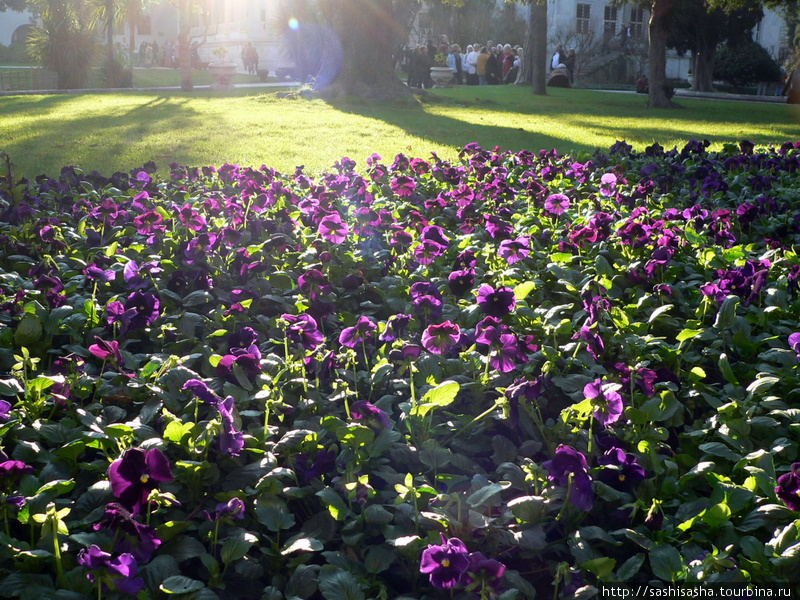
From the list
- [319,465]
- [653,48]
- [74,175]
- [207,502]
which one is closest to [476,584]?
[319,465]

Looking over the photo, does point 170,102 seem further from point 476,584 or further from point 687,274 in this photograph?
point 476,584

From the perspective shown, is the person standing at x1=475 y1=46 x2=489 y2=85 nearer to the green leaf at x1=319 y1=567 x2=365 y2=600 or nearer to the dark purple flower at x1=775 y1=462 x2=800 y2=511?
the dark purple flower at x1=775 y1=462 x2=800 y2=511

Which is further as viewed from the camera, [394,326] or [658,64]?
[658,64]

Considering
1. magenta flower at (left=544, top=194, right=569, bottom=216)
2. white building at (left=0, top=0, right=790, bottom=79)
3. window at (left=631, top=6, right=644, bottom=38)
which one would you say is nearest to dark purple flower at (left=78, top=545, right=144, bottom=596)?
magenta flower at (left=544, top=194, right=569, bottom=216)

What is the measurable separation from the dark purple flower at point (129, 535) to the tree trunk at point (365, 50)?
16991 millimetres

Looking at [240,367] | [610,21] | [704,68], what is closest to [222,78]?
[704,68]

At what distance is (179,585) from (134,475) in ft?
0.86

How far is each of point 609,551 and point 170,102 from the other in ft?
57.8

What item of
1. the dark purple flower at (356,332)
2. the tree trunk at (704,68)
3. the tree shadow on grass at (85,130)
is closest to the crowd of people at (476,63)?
the tree trunk at (704,68)

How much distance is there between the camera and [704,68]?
114ft

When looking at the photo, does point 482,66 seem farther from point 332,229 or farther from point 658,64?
point 332,229

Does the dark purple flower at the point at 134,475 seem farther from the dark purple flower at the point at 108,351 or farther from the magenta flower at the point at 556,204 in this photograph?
the magenta flower at the point at 556,204

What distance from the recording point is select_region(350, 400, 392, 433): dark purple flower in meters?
2.23

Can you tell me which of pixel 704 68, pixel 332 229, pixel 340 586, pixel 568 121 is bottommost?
pixel 340 586
